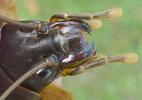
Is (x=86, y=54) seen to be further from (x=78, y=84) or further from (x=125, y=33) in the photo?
(x=125, y=33)

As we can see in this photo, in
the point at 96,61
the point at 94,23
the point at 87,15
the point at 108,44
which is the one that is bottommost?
the point at 108,44

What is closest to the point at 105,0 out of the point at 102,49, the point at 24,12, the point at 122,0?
the point at 122,0

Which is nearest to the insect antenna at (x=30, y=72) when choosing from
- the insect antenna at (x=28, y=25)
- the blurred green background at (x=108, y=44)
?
the insect antenna at (x=28, y=25)

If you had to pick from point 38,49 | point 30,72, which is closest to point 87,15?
point 38,49

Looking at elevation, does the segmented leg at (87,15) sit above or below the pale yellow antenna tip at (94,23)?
above

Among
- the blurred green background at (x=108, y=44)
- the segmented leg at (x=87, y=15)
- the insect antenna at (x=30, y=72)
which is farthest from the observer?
the blurred green background at (x=108, y=44)

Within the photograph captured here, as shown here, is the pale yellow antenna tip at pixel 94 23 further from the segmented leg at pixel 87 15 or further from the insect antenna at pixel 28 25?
the insect antenna at pixel 28 25

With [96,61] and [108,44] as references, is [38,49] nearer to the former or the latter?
[96,61]
